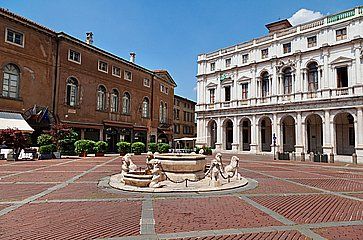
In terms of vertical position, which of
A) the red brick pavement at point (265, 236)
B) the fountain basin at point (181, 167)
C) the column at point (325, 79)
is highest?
the column at point (325, 79)

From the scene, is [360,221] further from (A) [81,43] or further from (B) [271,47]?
(B) [271,47]

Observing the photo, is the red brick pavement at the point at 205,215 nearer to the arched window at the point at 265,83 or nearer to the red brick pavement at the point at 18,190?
the red brick pavement at the point at 18,190

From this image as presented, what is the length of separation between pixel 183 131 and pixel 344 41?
39.1 meters

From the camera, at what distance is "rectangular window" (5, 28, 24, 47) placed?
2303cm

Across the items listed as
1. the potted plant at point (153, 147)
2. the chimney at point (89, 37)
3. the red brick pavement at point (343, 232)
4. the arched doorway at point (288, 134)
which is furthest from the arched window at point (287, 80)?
the red brick pavement at point (343, 232)

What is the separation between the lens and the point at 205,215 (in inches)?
260

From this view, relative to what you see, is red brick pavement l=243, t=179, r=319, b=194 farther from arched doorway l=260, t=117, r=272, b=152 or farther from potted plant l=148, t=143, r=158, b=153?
arched doorway l=260, t=117, r=272, b=152

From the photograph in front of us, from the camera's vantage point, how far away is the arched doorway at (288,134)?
117 feet

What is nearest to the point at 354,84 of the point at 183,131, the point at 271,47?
the point at 271,47

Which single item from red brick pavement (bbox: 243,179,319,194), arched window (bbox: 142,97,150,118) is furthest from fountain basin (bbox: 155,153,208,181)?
arched window (bbox: 142,97,150,118)

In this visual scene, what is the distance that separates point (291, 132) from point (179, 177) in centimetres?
2868

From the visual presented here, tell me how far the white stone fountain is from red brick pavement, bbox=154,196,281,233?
1592 millimetres

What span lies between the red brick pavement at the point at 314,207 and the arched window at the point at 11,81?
23168 millimetres

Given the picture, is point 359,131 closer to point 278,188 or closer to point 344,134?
point 344,134
